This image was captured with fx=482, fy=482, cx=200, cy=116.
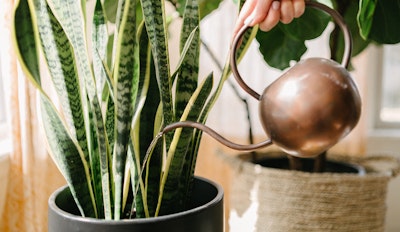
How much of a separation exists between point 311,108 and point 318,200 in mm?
509

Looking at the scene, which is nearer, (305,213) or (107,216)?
(107,216)

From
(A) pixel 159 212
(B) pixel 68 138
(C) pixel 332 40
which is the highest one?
(C) pixel 332 40

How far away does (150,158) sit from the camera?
682 mm

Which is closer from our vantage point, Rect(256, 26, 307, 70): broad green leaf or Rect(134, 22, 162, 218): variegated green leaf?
Rect(134, 22, 162, 218): variegated green leaf

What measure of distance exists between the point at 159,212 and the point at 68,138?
0.16 meters

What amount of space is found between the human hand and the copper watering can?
0.08 meters

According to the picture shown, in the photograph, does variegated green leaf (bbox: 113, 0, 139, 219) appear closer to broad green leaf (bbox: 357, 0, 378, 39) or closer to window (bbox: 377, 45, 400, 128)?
broad green leaf (bbox: 357, 0, 378, 39)

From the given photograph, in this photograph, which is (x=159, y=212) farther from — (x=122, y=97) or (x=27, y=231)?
(x=27, y=231)

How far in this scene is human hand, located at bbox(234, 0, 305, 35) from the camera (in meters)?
0.51

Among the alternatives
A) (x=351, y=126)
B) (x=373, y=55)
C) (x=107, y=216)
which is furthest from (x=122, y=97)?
(x=373, y=55)

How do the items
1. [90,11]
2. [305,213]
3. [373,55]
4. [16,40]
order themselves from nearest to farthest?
[16,40] → [305,213] → [90,11] → [373,55]

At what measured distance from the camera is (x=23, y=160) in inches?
36.7

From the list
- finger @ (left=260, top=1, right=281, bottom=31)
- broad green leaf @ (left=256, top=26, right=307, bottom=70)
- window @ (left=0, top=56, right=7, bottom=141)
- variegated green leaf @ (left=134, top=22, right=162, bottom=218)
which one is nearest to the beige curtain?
window @ (left=0, top=56, right=7, bottom=141)

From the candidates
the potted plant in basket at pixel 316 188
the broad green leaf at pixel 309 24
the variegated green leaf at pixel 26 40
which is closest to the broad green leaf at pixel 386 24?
the potted plant in basket at pixel 316 188
